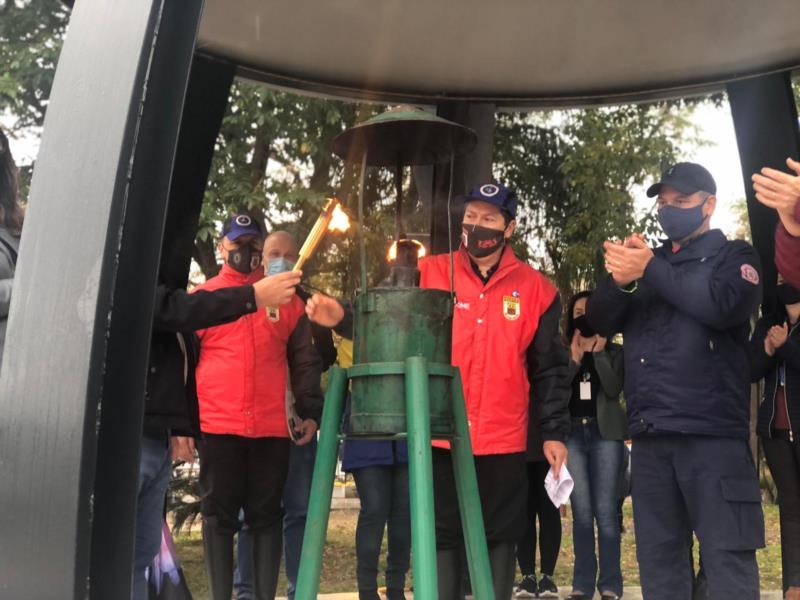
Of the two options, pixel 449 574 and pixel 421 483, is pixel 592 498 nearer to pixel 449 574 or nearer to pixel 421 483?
pixel 449 574

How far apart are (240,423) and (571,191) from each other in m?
6.34

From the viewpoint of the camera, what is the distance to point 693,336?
3650mm

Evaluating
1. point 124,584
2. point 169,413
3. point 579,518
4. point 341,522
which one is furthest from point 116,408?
point 341,522

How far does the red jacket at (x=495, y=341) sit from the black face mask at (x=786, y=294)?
171 cm

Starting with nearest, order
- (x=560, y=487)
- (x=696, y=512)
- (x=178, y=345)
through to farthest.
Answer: (x=696, y=512)
(x=560, y=487)
(x=178, y=345)

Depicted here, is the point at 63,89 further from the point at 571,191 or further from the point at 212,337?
the point at 571,191

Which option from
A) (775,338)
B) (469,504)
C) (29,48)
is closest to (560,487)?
(469,504)

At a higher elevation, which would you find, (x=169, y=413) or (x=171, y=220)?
(x=171, y=220)

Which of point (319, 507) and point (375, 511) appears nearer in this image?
point (319, 507)

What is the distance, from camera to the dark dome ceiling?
4.54 metres

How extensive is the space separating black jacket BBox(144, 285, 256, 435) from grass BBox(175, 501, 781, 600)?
3.45 meters

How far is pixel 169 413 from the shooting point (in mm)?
3957

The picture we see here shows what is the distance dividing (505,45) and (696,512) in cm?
249

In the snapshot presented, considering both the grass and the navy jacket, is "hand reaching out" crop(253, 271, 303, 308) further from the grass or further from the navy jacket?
the grass
